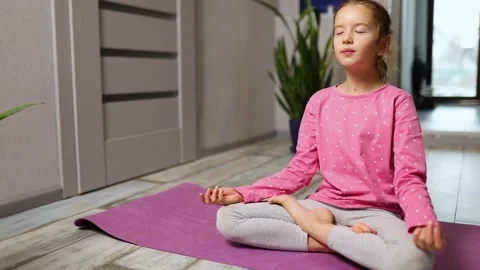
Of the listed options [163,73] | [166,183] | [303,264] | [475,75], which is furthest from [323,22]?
[303,264]

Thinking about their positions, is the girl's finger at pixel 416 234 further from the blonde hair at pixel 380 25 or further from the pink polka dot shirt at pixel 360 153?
the blonde hair at pixel 380 25

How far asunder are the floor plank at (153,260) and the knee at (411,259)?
46 centimetres

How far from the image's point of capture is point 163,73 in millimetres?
2328

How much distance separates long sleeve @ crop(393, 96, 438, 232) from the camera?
38.6 inches

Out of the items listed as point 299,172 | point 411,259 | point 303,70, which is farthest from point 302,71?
point 411,259

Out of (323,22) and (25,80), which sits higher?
(323,22)

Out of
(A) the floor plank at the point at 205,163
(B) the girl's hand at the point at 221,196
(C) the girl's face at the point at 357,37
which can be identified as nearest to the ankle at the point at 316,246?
(B) the girl's hand at the point at 221,196

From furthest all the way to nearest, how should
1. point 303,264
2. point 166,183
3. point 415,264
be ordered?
point 166,183
point 303,264
point 415,264

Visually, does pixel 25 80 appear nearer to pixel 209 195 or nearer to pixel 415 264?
pixel 209 195

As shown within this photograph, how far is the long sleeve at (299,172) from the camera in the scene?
4.29 ft

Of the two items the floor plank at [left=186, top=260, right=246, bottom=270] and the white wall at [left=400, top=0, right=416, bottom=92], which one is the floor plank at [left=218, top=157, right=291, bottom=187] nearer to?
the floor plank at [left=186, top=260, right=246, bottom=270]

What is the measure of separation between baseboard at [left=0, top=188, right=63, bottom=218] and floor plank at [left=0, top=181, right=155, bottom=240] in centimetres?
2

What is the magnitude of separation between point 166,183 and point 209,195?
2.84 ft

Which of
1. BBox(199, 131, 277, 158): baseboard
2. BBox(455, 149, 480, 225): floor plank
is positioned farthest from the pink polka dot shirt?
BBox(199, 131, 277, 158): baseboard
